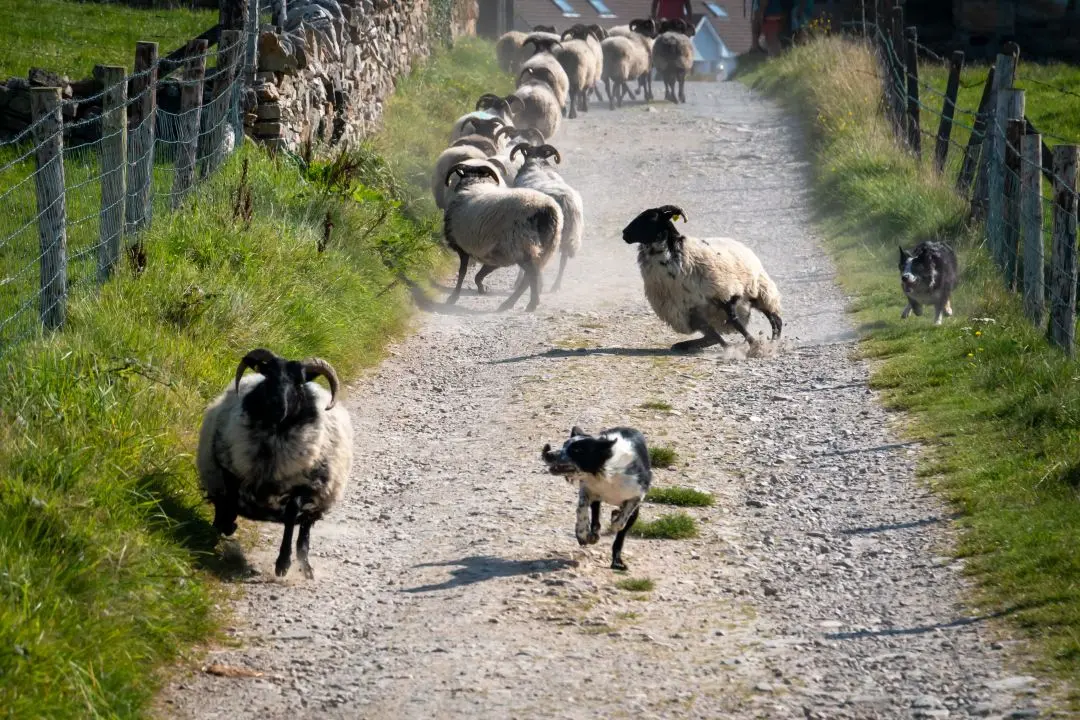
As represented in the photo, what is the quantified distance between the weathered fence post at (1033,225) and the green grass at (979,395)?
0.60 ft

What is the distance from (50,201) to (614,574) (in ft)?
11.9

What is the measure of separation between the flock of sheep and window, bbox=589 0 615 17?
37006mm

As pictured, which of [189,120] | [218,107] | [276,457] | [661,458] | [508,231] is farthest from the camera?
[508,231]

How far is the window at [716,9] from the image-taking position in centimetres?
6497

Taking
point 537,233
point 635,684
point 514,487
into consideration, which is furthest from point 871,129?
point 635,684

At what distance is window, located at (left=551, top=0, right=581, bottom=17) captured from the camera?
5988 cm

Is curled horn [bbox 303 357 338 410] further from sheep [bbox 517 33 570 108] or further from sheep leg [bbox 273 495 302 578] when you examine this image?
sheep [bbox 517 33 570 108]

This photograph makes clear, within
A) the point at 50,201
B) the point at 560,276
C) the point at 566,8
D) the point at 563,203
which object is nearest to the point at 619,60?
the point at 563,203

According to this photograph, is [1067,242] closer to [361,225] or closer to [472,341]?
[472,341]

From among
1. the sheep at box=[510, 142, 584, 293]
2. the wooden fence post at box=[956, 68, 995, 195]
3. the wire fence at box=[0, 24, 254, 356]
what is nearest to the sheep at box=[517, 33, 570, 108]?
the sheep at box=[510, 142, 584, 293]

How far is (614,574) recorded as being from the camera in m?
6.60

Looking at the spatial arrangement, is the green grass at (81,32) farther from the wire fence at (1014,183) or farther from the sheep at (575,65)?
the wire fence at (1014,183)

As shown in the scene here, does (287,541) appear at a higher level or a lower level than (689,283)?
lower

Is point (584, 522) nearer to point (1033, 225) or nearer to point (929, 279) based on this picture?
point (1033, 225)
